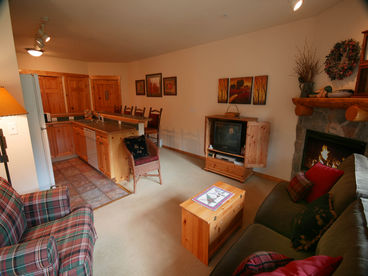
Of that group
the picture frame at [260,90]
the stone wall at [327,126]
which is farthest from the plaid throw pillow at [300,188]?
the picture frame at [260,90]

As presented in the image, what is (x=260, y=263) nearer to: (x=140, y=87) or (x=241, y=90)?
(x=241, y=90)

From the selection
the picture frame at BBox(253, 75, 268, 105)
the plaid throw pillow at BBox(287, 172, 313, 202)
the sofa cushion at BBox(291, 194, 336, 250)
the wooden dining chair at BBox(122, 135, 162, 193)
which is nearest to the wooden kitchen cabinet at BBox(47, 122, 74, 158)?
the wooden dining chair at BBox(122, 135, 162, 193)

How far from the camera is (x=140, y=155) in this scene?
2.98 meters

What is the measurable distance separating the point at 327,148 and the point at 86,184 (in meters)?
3.81

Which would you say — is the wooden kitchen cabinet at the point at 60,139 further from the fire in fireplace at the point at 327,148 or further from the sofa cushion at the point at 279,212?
the fire in fireplace at the point at 327,148

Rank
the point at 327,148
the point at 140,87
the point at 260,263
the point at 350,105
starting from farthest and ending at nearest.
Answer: the point at 140,87, the point at 327,148, the point at 350,105, the point at 260,263

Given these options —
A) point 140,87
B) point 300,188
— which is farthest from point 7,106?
point 140,87

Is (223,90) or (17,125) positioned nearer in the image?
(17,125)

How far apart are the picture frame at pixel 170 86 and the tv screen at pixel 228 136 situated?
187 cm

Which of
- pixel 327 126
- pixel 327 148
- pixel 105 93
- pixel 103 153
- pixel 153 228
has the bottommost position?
pixel 153 228

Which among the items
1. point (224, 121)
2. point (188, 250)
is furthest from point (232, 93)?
point (188, 250)

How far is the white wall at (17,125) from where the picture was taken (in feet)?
6.11

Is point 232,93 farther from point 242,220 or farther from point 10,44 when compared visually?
point 10,44

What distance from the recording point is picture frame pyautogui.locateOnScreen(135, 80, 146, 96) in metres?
Result: 5.71
